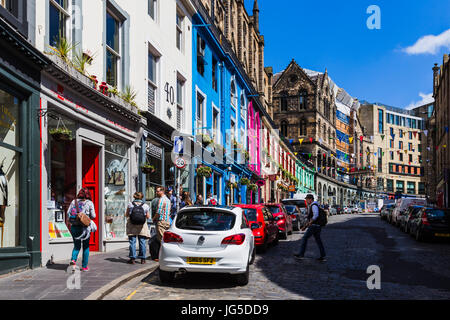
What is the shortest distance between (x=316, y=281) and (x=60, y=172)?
6.89 meters

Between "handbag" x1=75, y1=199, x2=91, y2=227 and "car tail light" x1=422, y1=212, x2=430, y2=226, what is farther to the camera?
"car tail light" x1=422, y1=212, x2=430, y2=226

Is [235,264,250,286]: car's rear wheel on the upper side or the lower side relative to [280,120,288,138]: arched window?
lower

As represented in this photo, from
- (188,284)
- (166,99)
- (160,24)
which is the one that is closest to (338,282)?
(188,284)

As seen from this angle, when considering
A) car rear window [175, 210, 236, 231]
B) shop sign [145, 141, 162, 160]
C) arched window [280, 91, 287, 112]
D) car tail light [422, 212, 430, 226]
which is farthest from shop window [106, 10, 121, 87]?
arched window [280, 91, 287, 112]

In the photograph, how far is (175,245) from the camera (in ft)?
28.9

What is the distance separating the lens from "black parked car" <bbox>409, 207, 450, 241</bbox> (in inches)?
717

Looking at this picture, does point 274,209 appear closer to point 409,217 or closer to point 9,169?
point 409,217

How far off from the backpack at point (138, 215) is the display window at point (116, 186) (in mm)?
3365

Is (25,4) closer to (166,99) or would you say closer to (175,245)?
(175,245)

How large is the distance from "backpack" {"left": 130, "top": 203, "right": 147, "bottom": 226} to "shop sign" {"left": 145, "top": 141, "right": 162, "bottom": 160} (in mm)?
6114

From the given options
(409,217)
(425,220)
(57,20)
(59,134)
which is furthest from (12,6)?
(409,217)

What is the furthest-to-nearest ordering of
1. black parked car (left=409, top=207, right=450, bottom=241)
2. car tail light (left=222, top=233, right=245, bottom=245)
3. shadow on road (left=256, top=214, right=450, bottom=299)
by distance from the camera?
black parked car (left=409, top=207, right=450, bottom=241) → car tail light (left=222, top=233, right=245, bottom=245) → shadow on road (left=256, top=214, right=450, bottom=299)

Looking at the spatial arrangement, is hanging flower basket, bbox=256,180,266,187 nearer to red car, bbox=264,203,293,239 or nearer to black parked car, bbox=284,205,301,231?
black parked car, bbox=284,205,301,231
